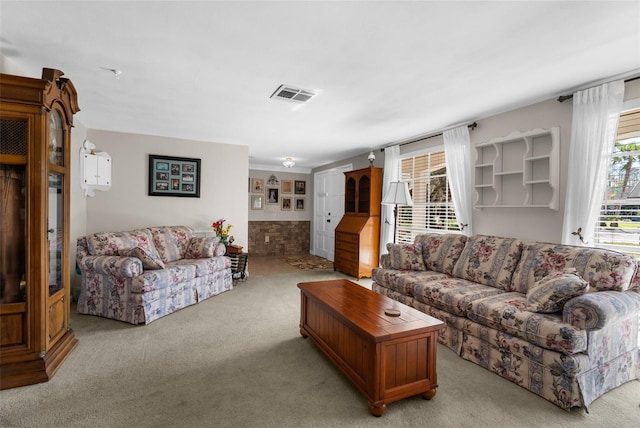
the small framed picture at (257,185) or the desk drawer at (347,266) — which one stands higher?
the small framed picture at (257,185)

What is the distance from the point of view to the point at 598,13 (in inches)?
69.6

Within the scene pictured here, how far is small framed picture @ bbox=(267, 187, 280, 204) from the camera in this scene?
7929 mm

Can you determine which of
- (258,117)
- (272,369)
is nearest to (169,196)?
(258,117)

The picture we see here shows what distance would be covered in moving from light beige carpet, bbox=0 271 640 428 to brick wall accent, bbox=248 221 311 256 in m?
4.90

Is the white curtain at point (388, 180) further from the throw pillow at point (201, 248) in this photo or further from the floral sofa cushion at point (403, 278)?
the throw pillow at point (201, 248)

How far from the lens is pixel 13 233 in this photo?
212 centimetres

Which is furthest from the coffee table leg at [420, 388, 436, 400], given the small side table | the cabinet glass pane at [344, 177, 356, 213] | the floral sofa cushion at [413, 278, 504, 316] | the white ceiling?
the cabinet glass pane at [344, 177, 356, 213]

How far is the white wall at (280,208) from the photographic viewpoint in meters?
7.81

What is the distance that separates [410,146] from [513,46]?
2.77 metres

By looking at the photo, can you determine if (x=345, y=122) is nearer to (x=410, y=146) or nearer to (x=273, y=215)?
(x=410, y=146)

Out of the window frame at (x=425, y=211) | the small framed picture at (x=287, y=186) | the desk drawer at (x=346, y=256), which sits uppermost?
the small framed picture at (x=287, y=186)

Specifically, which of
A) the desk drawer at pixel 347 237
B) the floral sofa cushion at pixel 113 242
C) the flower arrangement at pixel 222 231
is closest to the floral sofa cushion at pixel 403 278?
the desk drawer at pixel 347 237

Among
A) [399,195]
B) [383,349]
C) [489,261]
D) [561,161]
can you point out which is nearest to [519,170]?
[561,161]

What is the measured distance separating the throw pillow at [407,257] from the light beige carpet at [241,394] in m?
1.17
